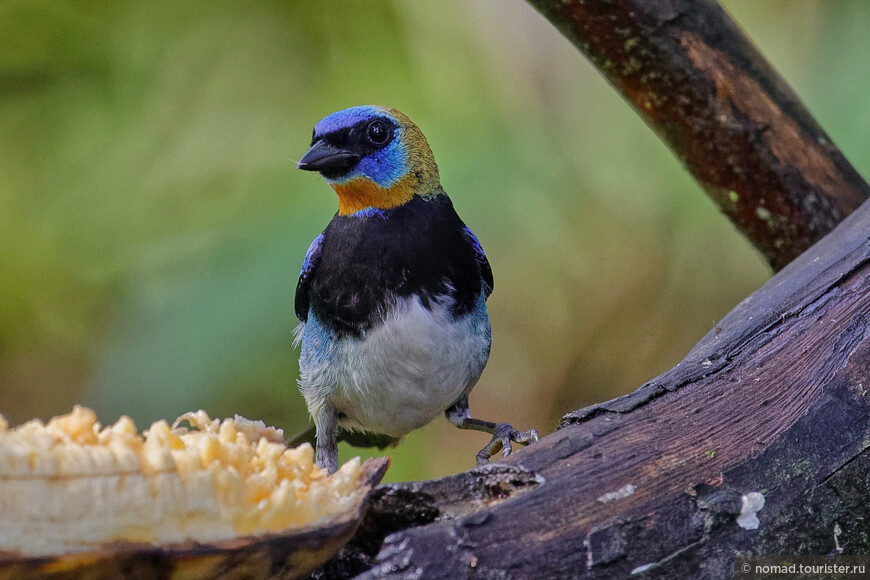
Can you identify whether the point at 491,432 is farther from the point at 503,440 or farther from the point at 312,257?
the point at 312,257

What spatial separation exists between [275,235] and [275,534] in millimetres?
2780

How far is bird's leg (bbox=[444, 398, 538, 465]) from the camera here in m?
2.79

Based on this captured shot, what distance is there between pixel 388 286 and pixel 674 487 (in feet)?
4.33

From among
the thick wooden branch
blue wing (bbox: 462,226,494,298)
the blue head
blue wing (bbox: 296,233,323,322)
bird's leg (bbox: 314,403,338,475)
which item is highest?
the blue head

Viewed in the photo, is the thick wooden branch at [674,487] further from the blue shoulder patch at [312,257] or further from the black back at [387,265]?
the blue shoulder patch at [312,257]

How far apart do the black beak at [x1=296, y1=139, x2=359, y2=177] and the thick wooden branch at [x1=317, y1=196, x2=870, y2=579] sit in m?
1.30

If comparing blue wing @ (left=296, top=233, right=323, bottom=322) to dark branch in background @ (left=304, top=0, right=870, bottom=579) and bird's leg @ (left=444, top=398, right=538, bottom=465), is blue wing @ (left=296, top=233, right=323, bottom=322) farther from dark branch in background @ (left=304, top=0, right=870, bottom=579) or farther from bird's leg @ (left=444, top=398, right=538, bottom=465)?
dark branch in background @ (left=304, top=0, right=870, bottom=579)

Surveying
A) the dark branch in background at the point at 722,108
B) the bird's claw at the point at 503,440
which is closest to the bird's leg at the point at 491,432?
the bird's claw at the point at 503,440

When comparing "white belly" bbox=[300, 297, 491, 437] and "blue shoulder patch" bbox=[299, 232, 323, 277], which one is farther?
"blue shoulder patch" bbox=[299, 232, 323, 277]

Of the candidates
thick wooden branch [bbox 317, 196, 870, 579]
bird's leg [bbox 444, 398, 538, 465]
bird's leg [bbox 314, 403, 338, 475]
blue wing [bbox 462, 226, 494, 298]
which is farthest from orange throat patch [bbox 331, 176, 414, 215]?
thick wooden branch [bbox 317, 196, 870, 579]

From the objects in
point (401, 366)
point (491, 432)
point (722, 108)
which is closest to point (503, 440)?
point (491, 432)

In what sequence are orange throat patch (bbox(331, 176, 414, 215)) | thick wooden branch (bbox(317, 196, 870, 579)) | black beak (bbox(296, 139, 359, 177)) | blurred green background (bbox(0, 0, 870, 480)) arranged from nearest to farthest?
thick wooden branch (bbox(317, 196, 870, 579))
black beak (bbox(296, 139, 359, 177))
orange throat patch (bbox(331, 176, 414, 215))
blurred green background (bbox(0, 0, 870, 480))

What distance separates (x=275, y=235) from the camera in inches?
157

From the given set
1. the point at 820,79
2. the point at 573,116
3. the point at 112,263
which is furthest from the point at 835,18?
the point at 112,263
